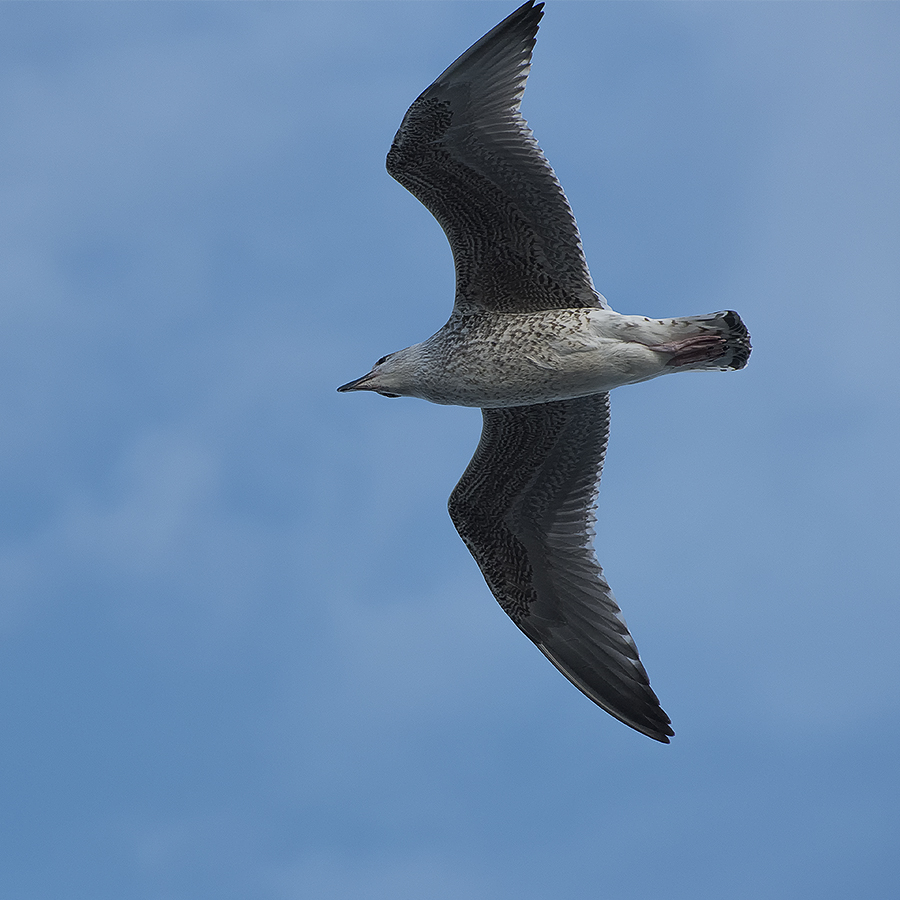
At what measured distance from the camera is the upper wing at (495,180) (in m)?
11.0

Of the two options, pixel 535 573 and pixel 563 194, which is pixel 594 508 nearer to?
pixel 535 573

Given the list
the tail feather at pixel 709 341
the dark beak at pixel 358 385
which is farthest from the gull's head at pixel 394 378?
the tail feather at pixel 709 341

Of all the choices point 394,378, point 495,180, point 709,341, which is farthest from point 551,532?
point 495,180

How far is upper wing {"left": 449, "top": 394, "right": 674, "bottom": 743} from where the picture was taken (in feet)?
40.5

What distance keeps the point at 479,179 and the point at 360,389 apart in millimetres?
1984

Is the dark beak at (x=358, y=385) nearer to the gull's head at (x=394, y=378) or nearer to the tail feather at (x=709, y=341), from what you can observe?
the gull's head at (x=394, y=378)

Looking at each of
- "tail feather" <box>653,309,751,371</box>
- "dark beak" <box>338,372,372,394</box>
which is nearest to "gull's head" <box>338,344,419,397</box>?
"dark beak" <box>338,372,372,394</box>

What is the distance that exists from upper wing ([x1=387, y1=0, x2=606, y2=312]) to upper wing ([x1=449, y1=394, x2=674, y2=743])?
4.05ft

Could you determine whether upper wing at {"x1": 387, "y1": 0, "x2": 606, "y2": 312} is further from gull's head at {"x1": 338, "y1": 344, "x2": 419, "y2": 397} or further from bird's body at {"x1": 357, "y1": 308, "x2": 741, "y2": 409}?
gull's head at {"x1": 338, "y1": 344, "x2": 419, "y2": 397}

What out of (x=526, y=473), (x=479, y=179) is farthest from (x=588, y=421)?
(x=479, y=179)

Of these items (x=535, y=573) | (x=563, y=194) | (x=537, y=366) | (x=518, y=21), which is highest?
(x=518, y=21)

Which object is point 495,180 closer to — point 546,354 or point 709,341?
point 546,354

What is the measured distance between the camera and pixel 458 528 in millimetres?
12828

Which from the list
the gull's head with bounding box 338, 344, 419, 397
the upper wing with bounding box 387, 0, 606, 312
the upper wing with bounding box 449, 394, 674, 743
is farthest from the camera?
the upper wing with bounding box 449, 394, 674, 743
